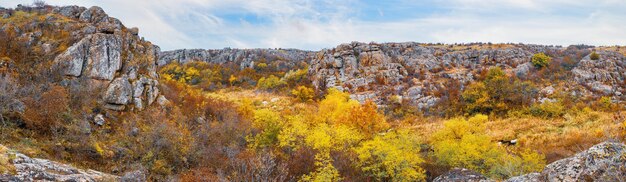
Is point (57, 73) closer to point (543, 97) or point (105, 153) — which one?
point (105, 153)

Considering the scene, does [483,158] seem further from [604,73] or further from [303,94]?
[604,73]

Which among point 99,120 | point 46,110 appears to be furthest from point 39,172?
point 99,120

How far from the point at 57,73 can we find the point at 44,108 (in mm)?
4739

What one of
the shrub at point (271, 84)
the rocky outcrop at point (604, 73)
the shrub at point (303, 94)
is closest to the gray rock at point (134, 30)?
the shrub at point (303, 94)

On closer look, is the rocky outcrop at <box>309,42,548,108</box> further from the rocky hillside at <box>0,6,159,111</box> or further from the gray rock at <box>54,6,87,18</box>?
the gray rock at <box>54,6,87,18</box>

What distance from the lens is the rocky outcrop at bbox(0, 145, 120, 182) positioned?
28.1ft

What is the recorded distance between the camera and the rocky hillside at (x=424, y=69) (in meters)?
42.2

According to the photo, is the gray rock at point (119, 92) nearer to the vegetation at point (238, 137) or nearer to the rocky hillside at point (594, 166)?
the vegetation at point (238, 137)

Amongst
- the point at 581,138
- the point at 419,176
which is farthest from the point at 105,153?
the point at 581,138

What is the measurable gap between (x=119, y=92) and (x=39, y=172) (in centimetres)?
1213

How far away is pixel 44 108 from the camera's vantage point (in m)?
15.4

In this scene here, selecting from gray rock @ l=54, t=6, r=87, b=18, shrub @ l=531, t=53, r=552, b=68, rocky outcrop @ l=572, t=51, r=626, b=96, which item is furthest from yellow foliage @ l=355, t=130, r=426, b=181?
shrub @ l=531, t=53, r=552, b=68

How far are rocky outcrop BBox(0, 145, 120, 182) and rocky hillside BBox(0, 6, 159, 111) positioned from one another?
412 inches

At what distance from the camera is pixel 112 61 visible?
21.2 meters
